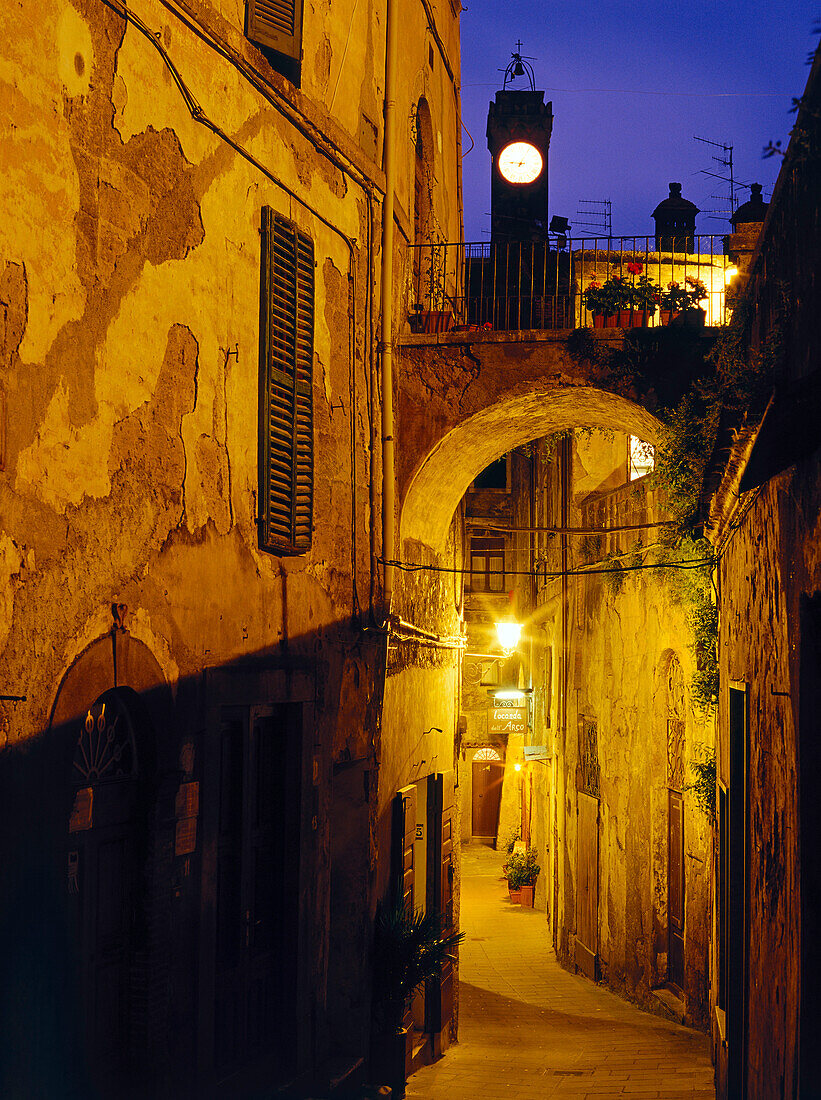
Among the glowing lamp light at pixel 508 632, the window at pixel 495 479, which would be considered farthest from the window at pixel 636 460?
the window at pixel 495 479

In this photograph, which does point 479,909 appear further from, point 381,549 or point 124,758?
point 124,758

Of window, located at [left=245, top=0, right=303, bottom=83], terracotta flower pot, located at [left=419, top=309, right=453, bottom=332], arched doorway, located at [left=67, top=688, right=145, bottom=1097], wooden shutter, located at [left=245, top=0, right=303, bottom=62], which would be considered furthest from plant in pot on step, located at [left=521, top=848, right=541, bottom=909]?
wooden shutter, located at [left=245, top=0, right=303, bottom=62]

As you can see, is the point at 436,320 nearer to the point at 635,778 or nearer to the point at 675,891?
the point at 635,778

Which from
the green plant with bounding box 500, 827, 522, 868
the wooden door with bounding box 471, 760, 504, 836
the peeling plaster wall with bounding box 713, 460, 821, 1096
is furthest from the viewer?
the wooden door with bounding box 471, 760, 504, 836

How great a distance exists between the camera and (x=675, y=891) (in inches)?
508

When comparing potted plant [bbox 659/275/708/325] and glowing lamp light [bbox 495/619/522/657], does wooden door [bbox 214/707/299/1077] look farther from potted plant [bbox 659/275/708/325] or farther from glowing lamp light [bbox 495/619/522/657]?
glowing lamp light [bbox 495/619/522/657]

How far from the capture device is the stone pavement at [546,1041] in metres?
9.42

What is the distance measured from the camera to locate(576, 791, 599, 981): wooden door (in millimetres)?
15039

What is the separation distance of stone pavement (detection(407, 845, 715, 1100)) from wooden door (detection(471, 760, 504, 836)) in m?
11.0

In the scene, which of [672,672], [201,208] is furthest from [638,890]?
[201,208]

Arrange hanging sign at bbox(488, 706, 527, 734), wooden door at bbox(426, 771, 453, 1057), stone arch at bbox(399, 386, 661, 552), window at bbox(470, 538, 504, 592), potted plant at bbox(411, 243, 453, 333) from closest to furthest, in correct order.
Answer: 1. stone arch at bbox(399, 386, 661, 552)
2. potted plant at bbox(411, 243, 453, 333)
3. wooden door at bbox(426, 771, 453, 1057)
4. hanging sign at bbox(488, 706, 527, 734)
5. window at bbox(470, 538, 504, 592)

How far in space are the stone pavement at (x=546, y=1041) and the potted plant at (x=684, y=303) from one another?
6182mm

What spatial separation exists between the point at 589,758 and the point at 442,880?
4516 mm

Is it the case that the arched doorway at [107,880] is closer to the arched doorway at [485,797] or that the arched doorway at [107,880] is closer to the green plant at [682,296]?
the green plant at [682,296]
